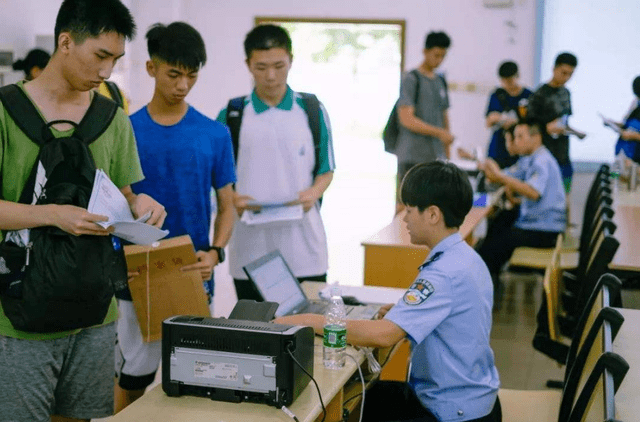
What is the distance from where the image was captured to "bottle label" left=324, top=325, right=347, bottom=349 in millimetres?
2135

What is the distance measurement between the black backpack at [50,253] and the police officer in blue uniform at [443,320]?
25.2 inches

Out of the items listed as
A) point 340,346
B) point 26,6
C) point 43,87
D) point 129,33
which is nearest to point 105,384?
point 340,346

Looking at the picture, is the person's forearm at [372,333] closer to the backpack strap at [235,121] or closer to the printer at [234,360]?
the printer at [234,360]

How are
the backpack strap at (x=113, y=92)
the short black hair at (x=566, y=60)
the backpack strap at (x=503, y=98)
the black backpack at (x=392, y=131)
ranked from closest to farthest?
the backpack strap at (x=113, y=92), the black backpack at (x=392, y=131), the short black hair at (x=566, y=60), the backpack strap at (x=503, y=98)

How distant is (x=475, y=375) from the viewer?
225 centimetres

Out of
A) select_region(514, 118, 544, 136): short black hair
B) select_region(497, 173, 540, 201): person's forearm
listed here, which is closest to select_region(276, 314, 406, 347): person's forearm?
select_region(497, 173, 540, 201): person's forearm

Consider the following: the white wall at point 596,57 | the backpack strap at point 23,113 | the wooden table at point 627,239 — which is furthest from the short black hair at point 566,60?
the backpack strap at point 23,113

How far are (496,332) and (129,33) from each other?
3726 mm

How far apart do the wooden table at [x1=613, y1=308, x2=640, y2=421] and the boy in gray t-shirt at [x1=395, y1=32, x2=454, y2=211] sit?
3.24 metres

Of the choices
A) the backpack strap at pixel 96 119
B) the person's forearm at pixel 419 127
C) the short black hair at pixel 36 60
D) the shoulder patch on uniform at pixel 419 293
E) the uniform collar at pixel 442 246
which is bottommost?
the shoulder patch on uniform at pixel 419 293

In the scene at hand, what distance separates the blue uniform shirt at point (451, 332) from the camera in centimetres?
219

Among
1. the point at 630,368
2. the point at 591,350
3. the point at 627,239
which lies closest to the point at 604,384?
the point at 591,350

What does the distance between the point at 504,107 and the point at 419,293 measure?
18.4 feet

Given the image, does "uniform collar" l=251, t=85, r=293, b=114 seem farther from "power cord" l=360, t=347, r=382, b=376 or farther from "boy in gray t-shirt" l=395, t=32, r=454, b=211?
"boy in gray t-shirt" l=395, t=32, r=454, b=211
